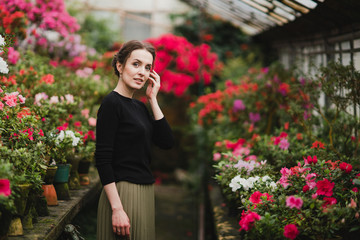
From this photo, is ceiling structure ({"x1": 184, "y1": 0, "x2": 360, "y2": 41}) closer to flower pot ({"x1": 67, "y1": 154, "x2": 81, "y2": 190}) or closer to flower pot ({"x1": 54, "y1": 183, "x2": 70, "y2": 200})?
flower pot ({"x1": 67, "y1": 154, "x2": 81, "y2": 190})

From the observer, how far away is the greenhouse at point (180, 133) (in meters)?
2.45

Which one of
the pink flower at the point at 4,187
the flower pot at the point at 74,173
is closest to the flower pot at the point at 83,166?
the flower pot at the point at 74,173

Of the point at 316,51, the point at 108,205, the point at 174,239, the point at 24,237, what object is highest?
the point at 316,51

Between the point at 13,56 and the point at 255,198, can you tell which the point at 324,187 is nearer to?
the point at 255,198

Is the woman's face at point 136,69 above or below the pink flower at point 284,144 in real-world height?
above

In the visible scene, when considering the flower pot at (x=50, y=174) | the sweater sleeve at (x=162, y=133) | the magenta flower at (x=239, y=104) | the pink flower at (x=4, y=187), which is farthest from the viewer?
the magenta flower at (x=239, y=104)

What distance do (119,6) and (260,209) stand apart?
9856mm

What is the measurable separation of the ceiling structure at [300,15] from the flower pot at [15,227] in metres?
3.24

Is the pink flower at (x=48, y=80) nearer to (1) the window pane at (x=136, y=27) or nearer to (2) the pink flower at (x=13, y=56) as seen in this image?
(2) the pink flower at (x=13, y=56)

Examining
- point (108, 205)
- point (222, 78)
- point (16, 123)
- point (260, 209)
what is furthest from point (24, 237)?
point (222, 78)

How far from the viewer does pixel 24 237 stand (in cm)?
255

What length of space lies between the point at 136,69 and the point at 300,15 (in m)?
3.30

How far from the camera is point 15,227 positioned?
254 centimetres

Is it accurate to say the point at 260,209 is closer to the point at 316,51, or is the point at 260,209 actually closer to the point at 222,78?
the point at 316,51
